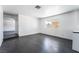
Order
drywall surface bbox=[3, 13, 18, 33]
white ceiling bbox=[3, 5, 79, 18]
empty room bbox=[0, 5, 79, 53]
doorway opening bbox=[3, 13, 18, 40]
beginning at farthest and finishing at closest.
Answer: drywall surface bbox=[3, 13, 18, 33]
doorway opening bbox=[3, 13, 18, 40]
empty room bbox=[0, 5, 79, 53]
white ceiling bbox=[3, 5, 79, 18]

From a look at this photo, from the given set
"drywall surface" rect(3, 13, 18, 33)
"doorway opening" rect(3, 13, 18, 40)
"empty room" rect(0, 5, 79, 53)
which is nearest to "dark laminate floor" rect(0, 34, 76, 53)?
"empty room" rect(0, 5, 79, 53)

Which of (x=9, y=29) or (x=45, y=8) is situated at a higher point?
(x=45, y=8)

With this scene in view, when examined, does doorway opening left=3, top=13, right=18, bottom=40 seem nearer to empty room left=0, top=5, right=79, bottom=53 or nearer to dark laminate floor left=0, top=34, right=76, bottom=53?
empty room left=0, top=5, right=79, bottom=53

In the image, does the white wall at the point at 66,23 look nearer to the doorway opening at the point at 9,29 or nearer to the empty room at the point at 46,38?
the empty room at the point at 46,38

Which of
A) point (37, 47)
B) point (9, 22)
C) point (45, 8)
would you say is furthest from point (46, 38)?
point (9, 22)

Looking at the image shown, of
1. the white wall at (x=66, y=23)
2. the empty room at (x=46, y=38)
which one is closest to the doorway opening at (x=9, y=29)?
the empty room at (x=46, y=38)

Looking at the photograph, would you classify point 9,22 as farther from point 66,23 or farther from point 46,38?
point 66,23

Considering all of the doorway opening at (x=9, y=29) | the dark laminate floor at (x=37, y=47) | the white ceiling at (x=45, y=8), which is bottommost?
the dark laminate floor at (x=37, y=47)

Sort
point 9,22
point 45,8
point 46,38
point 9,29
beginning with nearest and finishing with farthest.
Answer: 1. point 45,8
2. point 9,29
3. point 46,38
4. point 9,22
